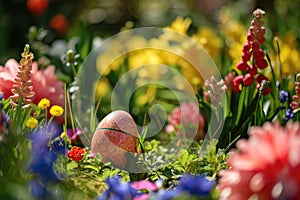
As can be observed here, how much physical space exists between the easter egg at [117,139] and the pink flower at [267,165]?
0.42 meters

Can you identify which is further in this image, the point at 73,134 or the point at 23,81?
the point at 73,134

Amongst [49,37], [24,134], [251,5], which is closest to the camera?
[24,134]

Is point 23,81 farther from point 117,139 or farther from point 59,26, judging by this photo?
point 59,26

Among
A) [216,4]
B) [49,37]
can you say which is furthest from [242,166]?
[216,4]

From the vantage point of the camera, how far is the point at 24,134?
1299mm

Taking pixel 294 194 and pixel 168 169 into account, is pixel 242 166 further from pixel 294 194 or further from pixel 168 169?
pixel 168 169

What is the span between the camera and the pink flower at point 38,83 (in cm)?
169

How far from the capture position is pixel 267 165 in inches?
43.2

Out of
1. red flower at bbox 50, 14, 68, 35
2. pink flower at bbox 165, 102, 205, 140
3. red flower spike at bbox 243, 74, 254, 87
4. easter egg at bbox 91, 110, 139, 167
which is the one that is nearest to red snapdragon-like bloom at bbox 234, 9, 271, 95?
red flower spike at bbox 243, 74, 254, 87

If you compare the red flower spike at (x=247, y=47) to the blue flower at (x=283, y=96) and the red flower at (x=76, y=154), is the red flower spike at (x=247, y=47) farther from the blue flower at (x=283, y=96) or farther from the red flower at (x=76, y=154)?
the red flower at (x=76, y=154)

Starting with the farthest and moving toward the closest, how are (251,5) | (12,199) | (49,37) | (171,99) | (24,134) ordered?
1. (251,5)
2. (49,37)
3. (171,99)
4. (24,134)
5. (12,199)

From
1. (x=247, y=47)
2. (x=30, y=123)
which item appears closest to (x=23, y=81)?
(x=30, y=123)

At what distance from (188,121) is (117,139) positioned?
34 cm

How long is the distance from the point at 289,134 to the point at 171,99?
956 millimetres
